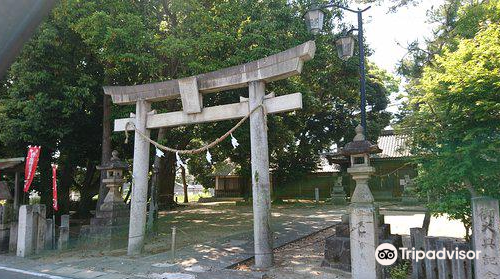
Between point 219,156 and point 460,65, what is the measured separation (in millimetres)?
23539

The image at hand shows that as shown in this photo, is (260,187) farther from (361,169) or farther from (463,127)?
(463,127)

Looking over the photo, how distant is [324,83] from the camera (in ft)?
70.3

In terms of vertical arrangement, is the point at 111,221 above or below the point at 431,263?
above

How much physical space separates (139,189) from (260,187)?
3917mm

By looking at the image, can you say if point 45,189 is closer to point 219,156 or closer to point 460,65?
point 219,156

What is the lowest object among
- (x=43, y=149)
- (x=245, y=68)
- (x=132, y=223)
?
(x=132, y=223)

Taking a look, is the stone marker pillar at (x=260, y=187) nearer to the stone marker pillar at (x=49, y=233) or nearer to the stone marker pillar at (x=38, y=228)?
the stone marker pillar at (x=38, y=228)

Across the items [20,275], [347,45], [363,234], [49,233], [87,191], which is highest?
[347,45]

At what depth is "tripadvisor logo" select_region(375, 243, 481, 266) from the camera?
6.15 m

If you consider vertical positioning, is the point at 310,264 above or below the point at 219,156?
below

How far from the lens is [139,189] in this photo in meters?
10.3

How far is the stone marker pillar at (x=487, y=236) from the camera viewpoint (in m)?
5.63

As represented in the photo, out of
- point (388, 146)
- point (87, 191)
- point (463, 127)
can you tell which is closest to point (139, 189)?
point (463, 127)

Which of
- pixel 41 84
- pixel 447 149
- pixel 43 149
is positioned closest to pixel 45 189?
pixel 43 149
